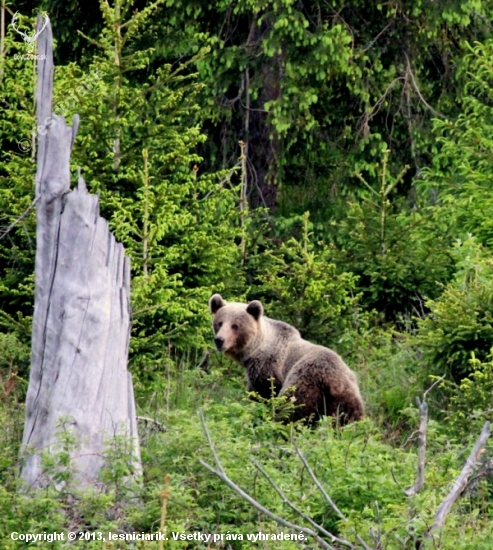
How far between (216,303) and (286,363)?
97 cm

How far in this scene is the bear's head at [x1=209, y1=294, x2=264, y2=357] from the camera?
36.2 ft

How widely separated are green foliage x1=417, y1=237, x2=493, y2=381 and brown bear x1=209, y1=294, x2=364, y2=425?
0.80 metres

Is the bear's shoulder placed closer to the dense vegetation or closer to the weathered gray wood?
the dense vegetation

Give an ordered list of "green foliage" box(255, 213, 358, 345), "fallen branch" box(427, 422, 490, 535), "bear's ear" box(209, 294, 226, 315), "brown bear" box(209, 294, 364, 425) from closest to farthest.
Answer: "fallen branch" box(427, 422, 490, 535) → "brown bear" box(209, 294, 364, 425) → "bear's ear" box(209, 294, 226, 315) → "green foliage" box(255, 213, 358, 345)

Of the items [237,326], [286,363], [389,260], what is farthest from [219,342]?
[389,260]

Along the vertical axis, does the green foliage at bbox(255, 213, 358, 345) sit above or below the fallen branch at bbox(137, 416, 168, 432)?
above

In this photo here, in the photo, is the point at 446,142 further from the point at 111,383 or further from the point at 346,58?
the point at 111,383

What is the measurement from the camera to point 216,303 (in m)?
11.3

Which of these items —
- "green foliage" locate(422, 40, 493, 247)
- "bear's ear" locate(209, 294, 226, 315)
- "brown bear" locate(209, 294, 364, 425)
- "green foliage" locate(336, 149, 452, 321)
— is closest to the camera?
"brown bear" locate(209, 294, 364, 425)

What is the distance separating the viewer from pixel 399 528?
6.27 m

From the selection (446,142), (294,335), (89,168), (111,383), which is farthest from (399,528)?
(446,142)

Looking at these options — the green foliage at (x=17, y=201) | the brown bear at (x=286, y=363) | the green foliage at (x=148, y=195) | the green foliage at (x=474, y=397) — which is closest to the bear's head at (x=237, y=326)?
the brown bear at (x=286, y=363)

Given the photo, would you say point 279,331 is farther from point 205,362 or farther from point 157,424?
point 157,424

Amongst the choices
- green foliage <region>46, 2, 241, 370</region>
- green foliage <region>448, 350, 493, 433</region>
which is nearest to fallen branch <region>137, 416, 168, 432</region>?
green foliage <region>46, 2, 241, 370</region>
